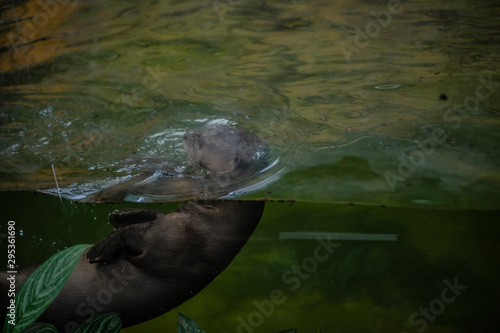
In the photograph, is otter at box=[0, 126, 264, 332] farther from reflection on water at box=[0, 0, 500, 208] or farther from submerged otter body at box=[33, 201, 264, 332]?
reflection on water at box=[0, 0, 500, 208]

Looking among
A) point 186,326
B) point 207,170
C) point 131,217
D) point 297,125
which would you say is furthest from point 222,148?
point 186,326

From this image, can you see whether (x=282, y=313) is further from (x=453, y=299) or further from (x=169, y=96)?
(x=169, y=96)

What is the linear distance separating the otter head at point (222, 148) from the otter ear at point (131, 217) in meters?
0.41

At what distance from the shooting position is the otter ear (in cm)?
248

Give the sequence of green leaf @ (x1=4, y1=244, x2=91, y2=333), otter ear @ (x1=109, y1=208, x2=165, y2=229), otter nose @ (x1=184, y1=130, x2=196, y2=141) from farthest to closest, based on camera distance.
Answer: otter nose @ (x1=184, y1=130, x2=196, y2=141) < otter ear @ (x1=109, y1=208, x2=165, y2=229) < green leaf @ (x1=4, y1=244, x2=91, y2=333)

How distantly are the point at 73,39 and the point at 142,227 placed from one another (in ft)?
5.04

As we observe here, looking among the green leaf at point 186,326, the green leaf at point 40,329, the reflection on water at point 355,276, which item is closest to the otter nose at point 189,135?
the reflection on water at point 355,276

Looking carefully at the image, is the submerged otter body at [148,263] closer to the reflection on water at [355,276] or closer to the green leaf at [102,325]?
the green leaf at [102,325]

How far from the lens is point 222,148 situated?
251 cm

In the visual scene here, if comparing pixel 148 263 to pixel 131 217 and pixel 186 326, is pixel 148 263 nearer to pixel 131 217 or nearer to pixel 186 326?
pixel 131 217

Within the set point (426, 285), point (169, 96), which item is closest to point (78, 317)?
point (169, 96)

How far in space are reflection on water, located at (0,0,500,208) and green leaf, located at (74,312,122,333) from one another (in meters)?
1.09

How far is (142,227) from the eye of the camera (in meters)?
2.34

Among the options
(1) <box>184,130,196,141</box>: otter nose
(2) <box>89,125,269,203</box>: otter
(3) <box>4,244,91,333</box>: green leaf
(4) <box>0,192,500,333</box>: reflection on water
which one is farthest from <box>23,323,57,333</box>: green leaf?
(4) <box>0,192,500,333</box>: reflection on water
